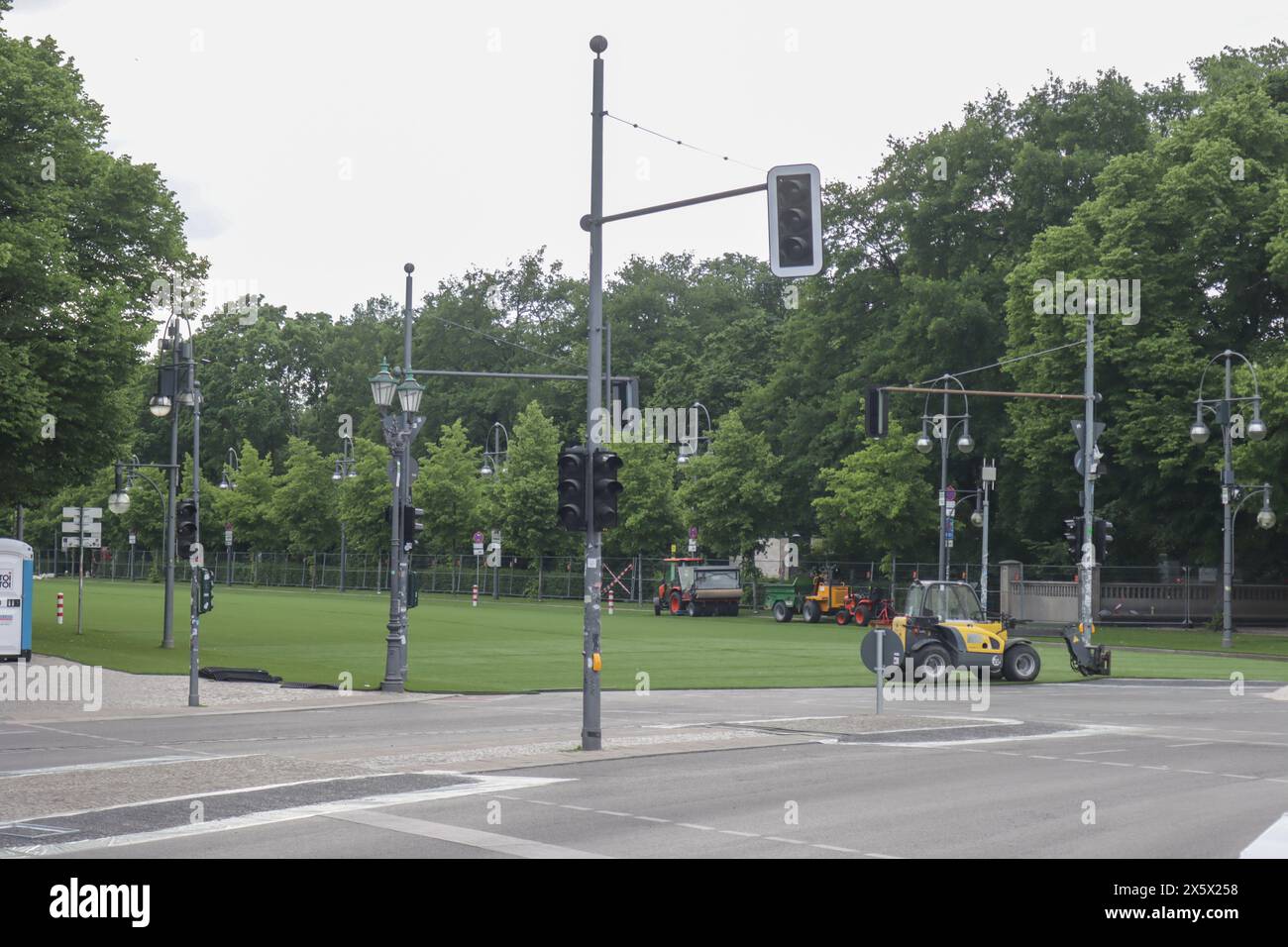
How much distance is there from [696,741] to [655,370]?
289 ft

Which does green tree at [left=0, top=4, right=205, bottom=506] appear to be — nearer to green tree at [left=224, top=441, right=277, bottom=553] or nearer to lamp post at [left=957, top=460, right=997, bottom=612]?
lamp post at [left=957, top=460, right=997, bottom=612]

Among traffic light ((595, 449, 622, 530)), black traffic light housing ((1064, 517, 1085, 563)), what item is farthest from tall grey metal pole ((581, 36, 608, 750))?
black traffic light housing ((1064, 517, 1085, 563))

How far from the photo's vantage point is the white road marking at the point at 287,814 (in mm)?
11039

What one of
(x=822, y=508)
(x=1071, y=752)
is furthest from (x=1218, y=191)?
(x=1071, y=752)

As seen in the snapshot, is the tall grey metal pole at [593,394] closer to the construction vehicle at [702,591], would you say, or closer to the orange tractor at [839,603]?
the orange tractor at [839,603]

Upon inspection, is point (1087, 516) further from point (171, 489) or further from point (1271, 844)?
point (1271, 844)

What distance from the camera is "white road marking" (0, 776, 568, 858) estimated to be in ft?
36.2

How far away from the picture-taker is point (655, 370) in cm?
10631

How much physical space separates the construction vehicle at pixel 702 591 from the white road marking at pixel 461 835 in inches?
2191

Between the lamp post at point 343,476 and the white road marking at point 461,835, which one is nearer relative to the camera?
the white road marking at point 461,835

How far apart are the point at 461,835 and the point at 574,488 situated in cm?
731

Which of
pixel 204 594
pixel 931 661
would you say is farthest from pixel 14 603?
pixel 931 661

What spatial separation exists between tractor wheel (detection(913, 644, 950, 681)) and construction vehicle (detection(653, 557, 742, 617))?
3748 centimetres

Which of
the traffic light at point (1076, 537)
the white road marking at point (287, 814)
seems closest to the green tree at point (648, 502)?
the traffic light at point (1076, 537)
